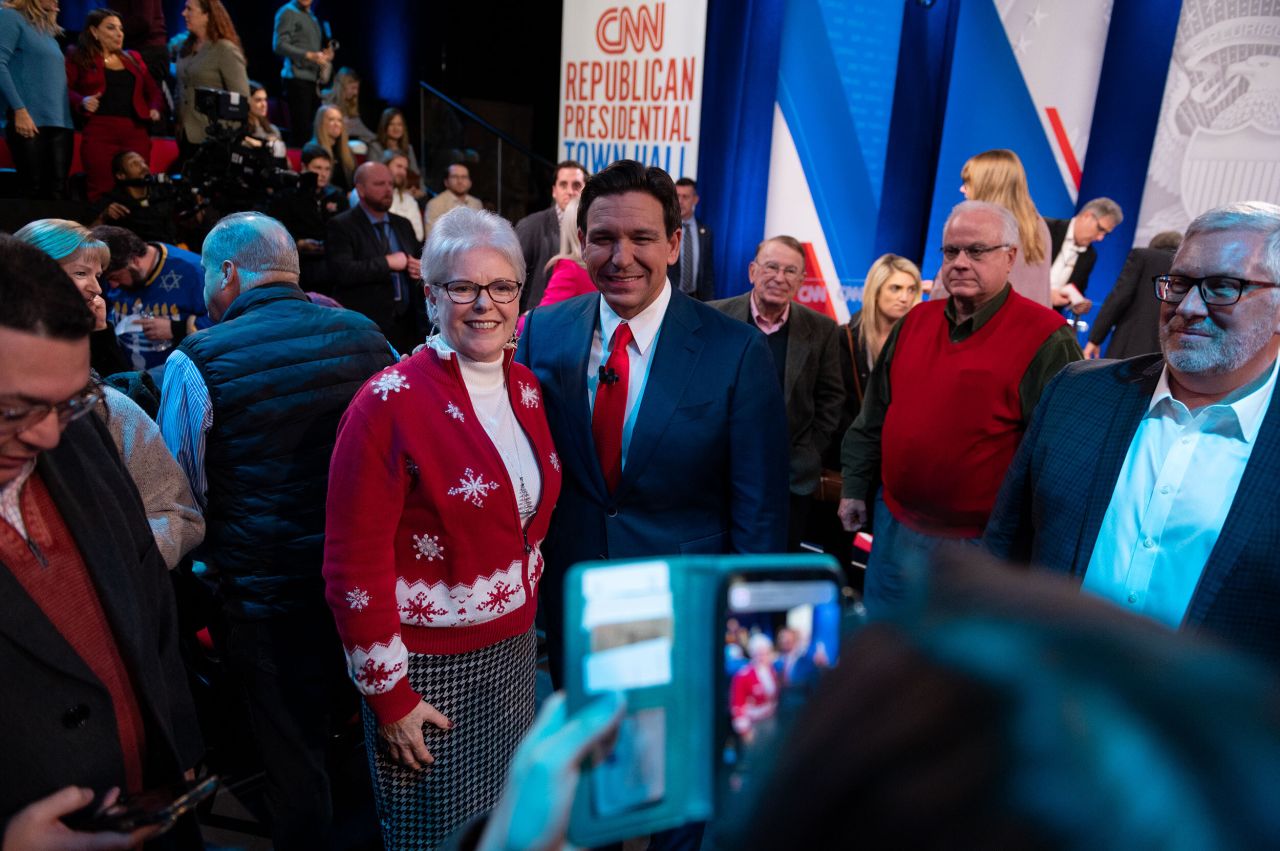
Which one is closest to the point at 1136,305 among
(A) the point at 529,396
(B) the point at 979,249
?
(B) the point at 979,249

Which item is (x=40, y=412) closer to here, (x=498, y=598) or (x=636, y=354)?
(x=498, y=598)

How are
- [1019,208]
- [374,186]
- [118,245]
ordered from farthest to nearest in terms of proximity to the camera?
[374,186]
[1019,208]
[118,245]

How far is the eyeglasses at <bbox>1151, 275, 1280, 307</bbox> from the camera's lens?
1388mm

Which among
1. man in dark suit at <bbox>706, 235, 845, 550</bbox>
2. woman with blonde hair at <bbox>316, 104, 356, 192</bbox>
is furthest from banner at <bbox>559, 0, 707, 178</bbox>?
man in dark suit at <bbox>706, 235, 845, 550</bbox>

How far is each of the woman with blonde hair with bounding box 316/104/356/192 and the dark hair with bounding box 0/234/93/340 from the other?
6709mm

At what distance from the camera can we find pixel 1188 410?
57.7 inches

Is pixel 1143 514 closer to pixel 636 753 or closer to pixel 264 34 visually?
pixel 636 753

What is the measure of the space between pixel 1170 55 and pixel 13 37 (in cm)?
758

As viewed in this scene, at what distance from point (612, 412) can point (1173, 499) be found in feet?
3.68

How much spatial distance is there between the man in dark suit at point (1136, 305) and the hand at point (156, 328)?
5.20m

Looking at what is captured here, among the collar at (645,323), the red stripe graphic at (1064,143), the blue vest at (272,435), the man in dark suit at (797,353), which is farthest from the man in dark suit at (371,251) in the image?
the red stripe graphic at (1064,143)

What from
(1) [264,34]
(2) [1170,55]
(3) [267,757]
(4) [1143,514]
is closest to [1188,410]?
(4) [1143,514]

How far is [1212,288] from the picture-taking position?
1.41m

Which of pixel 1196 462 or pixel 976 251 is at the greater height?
pixel 976 251
